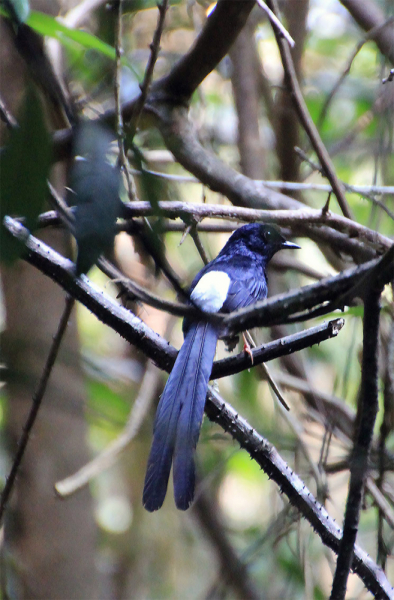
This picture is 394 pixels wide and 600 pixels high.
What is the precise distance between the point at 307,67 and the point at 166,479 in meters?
4.59

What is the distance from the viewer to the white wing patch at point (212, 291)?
2.42 m

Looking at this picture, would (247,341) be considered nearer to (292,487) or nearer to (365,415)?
(292,487)

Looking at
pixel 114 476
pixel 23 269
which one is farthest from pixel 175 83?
pixel 114 476

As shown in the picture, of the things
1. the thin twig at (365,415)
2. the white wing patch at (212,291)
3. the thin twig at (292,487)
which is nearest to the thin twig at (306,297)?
the thin twig at (365,415)

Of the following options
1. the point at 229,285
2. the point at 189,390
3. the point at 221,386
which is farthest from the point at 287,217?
the point at 221,386

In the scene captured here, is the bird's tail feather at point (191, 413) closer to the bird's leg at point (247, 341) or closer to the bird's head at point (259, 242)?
the bird's leg at point (247, 341)

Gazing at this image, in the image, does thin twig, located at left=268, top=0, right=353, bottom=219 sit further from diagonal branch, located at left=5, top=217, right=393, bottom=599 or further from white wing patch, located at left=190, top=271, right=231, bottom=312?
diagonal branch, located at left=5, top=217, right=393, bottom=599

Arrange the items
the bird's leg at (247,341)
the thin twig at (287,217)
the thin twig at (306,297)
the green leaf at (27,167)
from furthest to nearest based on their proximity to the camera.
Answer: the bird's leg at (247,341), the thin twig at (287,217), the thin twig at (306,297), the green leaf at (27,167)

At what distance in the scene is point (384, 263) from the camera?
0.78 metres

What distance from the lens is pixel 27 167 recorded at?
22.2 inches

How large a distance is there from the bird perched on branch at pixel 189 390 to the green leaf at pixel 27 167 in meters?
0.22

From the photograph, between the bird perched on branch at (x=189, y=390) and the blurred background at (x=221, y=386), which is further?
the blurred background at (x=221, y=386)

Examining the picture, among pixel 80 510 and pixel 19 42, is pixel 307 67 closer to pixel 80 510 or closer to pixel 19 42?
pixel 80 510

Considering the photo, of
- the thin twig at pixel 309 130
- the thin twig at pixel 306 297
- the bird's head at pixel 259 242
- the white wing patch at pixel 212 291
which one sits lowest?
the thin twig at pixel 306 297
